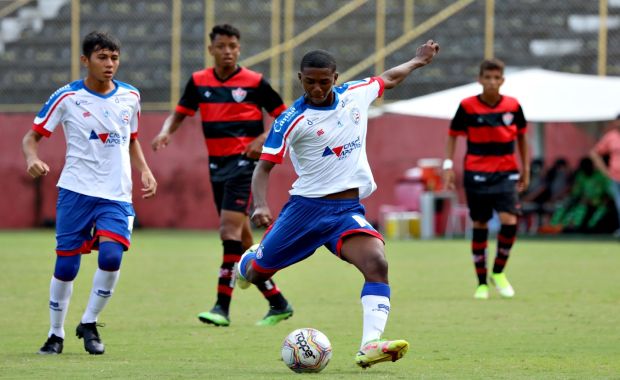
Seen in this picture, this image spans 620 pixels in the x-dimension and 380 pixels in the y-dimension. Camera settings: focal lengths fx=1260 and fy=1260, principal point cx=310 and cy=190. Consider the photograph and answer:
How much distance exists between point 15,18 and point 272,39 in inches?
265

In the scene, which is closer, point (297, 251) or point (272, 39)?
point (297, 251)

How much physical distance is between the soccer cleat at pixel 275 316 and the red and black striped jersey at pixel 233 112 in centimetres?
123

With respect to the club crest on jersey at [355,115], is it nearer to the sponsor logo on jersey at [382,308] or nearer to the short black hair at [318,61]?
the short black hair at [318,61]

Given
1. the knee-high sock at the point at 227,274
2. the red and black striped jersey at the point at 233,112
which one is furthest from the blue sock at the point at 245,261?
the red and black striped jersey at the point at 233,112

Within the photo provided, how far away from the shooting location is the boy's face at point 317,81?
7508 millimetres

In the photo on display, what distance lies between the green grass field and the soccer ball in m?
0.09

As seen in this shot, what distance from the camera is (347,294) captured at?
12.8 meters

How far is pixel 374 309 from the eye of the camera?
7332 mm

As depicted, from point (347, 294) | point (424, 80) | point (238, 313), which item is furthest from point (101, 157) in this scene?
point (424, 80)

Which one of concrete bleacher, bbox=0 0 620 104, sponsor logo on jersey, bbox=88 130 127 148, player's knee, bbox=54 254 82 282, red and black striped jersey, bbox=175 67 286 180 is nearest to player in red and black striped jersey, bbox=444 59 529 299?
red and black striped jersey, bbox=175 67 286 180

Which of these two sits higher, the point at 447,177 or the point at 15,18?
the point at 15,18

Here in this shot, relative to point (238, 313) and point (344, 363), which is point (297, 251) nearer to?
point (344, 363)

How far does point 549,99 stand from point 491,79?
9.60m

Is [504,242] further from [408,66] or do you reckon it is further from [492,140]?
[408,66]
